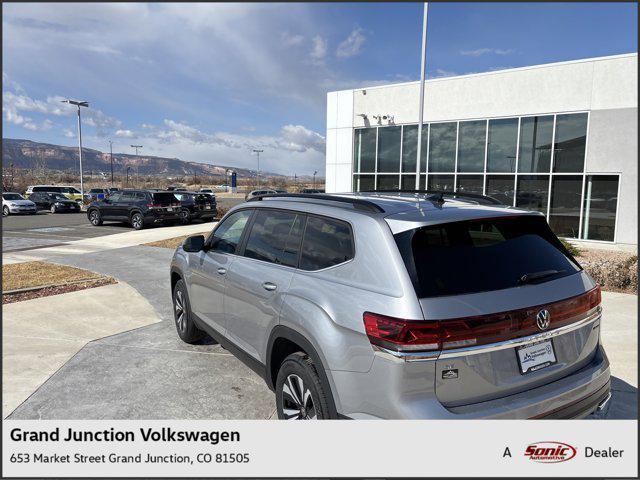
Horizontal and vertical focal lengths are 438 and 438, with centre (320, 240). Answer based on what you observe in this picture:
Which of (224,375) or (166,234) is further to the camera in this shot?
(166,234)

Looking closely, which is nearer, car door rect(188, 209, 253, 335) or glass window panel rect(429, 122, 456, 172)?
car door rect(188, 209, 253, 335)

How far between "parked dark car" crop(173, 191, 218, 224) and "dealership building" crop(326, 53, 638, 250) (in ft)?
28.6

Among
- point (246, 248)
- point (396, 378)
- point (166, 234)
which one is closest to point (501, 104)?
point (166, 234)

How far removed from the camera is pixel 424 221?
2393 mm

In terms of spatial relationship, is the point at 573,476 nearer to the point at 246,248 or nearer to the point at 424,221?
the point at 424,221

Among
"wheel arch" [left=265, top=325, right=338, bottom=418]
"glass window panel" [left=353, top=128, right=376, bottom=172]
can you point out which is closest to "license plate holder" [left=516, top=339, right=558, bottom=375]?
"wheel arch" [left=265, top=325, right=338, bottom=418]

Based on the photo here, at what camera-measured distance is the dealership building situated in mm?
13266

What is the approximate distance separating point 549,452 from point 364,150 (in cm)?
1695

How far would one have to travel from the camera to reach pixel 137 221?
1941 cm

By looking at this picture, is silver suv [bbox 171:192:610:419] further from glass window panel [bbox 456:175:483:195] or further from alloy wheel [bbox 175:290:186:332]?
glass window panel [bbox 456:175:483:195]

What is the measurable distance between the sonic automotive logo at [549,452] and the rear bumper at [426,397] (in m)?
0.16

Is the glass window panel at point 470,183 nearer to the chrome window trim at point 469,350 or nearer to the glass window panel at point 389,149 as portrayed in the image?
the glass window panel at point 389,149

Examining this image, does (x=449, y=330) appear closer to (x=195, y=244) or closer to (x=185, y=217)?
(x=195, y=244)

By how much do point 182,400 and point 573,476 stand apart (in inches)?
112
